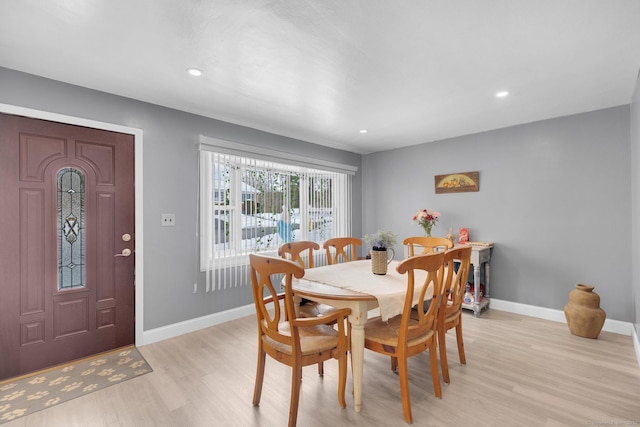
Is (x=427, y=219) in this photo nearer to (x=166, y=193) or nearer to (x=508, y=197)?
(x=508, y=197)

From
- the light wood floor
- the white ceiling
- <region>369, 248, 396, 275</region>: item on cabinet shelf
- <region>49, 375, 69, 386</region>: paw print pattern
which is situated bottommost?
the light wood floor

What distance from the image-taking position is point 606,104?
10.1ft

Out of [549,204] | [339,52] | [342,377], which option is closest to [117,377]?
[342,377]

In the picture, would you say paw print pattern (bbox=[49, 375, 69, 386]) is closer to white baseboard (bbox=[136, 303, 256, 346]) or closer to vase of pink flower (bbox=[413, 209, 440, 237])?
white baseboard (bbox=[136, 303, 256, 346])

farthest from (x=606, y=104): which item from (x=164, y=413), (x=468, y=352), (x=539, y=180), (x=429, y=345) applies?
(x=164, y=413)

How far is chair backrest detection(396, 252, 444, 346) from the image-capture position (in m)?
1.75

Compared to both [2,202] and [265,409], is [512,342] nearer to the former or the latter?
[265,409]

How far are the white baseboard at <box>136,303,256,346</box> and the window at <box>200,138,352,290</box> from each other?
35 cm

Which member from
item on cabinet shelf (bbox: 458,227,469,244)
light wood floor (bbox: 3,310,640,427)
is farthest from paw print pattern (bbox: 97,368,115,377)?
item on cabinet shelf (bbox: 458,227,469,244)

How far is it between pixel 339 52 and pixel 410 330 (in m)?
1.91

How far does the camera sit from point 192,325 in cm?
323

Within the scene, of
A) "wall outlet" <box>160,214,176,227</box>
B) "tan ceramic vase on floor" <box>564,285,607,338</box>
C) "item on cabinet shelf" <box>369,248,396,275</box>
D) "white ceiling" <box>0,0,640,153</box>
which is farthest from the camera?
"wall outlet" <box>160,214,176,227</box>

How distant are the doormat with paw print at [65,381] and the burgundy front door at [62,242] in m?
0.12

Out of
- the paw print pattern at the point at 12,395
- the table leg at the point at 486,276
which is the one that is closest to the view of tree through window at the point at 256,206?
the paw print pattern at the point at 12,395
